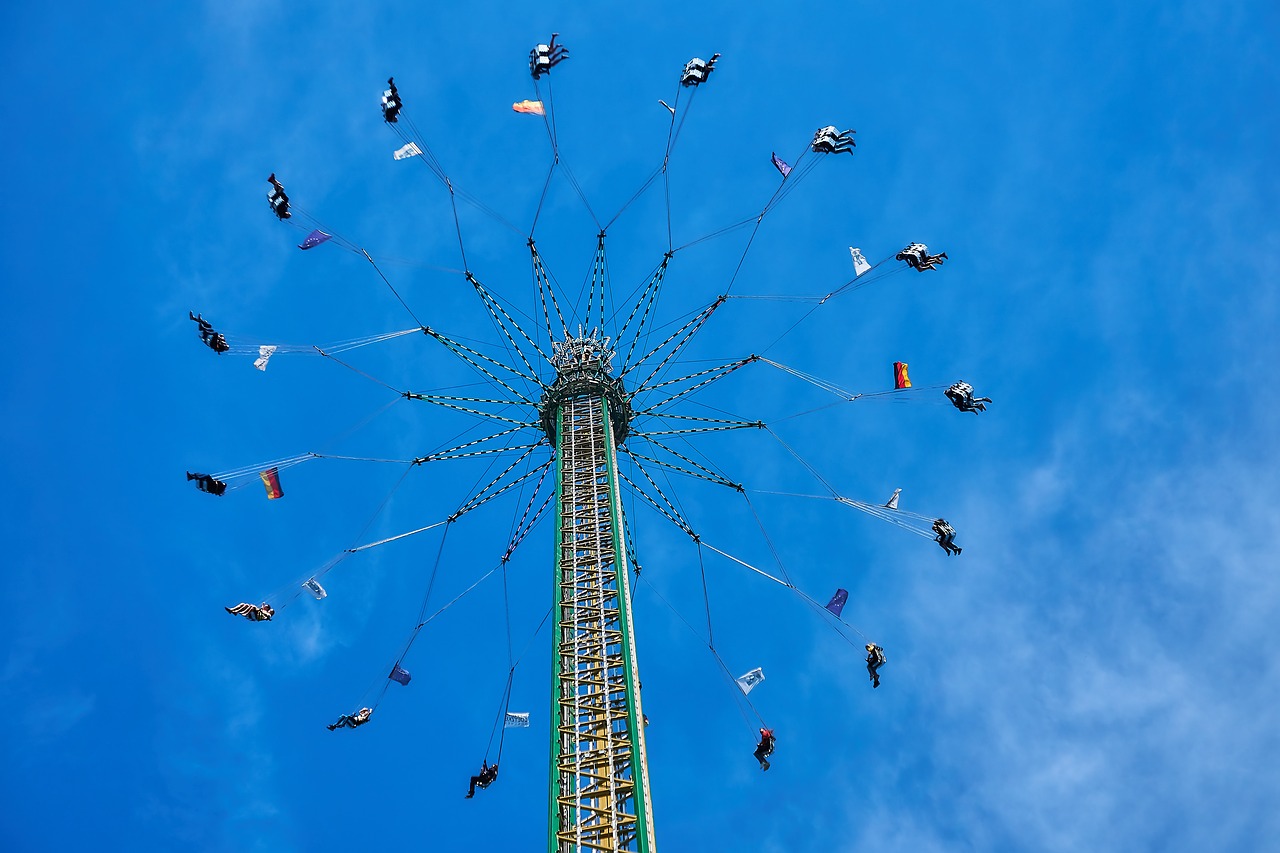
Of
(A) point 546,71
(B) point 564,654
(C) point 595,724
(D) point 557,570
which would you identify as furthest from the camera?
(A) point 546,71

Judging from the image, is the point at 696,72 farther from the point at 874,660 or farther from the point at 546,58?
the point at 874,660

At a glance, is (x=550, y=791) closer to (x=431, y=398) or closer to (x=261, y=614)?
(x=261, y=614)

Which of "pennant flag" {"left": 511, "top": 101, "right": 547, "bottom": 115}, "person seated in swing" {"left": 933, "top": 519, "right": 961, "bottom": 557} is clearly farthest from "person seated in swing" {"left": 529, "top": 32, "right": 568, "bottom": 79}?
"person seated in swing" {"left": 933, "top": 519, "right": 961, "bottom": 557}

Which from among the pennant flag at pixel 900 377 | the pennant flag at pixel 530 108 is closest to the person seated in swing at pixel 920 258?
the pennant flag at pixel 900 377

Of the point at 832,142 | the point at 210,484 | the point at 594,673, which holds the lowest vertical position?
the point at 594,673

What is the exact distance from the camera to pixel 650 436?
153 ft

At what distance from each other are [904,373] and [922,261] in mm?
5362

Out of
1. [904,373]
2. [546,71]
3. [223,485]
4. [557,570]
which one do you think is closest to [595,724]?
[557,570]

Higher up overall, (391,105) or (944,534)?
(391,105)

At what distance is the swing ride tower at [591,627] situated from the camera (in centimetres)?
2703

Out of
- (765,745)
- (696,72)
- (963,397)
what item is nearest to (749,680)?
(765,745)

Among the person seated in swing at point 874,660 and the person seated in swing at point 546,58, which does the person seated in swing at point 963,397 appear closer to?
the person seated in swing at point 874,660

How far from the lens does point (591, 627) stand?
3281cm

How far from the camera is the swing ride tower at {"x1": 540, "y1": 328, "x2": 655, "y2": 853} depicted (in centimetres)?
2703
